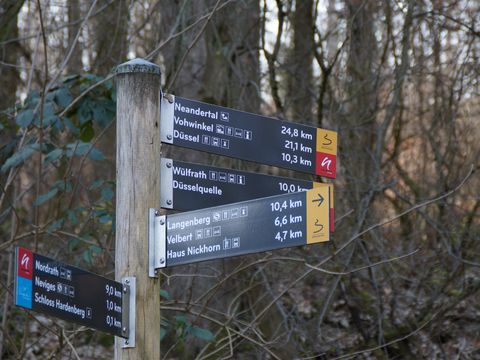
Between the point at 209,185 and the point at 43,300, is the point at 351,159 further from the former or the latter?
the point at 43,300

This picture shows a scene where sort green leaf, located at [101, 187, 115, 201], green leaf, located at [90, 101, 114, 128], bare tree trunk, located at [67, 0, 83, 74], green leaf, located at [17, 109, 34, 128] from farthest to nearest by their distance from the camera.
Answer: bare tree trunk, located at [67, 0, 83, 74]
green leaf, located at [90, 101, 114, 128]
green leaf, located at [101, 187, 115, 201]
green leaf, located at [17, 109, 34, 128]

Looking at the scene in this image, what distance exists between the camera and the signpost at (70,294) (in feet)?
9.98

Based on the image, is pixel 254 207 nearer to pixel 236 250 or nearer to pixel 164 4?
pixel 236 250

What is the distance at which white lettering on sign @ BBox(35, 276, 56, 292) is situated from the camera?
308cm

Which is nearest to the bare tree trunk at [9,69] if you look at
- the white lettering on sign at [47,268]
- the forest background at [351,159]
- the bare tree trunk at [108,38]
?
the forest background at [351,159]

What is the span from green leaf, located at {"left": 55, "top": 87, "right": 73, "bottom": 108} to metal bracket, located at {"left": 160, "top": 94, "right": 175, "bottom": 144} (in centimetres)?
243

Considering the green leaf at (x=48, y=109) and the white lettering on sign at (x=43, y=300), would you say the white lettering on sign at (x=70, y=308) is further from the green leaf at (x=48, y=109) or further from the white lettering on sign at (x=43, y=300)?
the green leaf at (x=48, y=109)

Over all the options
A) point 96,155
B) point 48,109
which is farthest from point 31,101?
point 96,155

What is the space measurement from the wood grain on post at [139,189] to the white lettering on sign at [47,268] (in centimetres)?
36

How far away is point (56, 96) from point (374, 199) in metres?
3.64

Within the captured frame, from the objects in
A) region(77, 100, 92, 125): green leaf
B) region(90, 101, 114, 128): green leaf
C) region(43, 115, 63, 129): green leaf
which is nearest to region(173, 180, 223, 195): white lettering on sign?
region(43, 115, 63, 129): green leaf

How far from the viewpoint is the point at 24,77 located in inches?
475

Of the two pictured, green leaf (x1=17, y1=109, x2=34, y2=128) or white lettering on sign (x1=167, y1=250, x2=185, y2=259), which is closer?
white lettering on sign (x1=167, y1=250, x2=185, y2=259)

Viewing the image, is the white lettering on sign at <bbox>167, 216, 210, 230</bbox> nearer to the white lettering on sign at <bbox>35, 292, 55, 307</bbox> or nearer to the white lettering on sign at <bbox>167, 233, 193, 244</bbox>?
the white lettering on sign at <bbox>167, 233, 193, 244</bbox>
